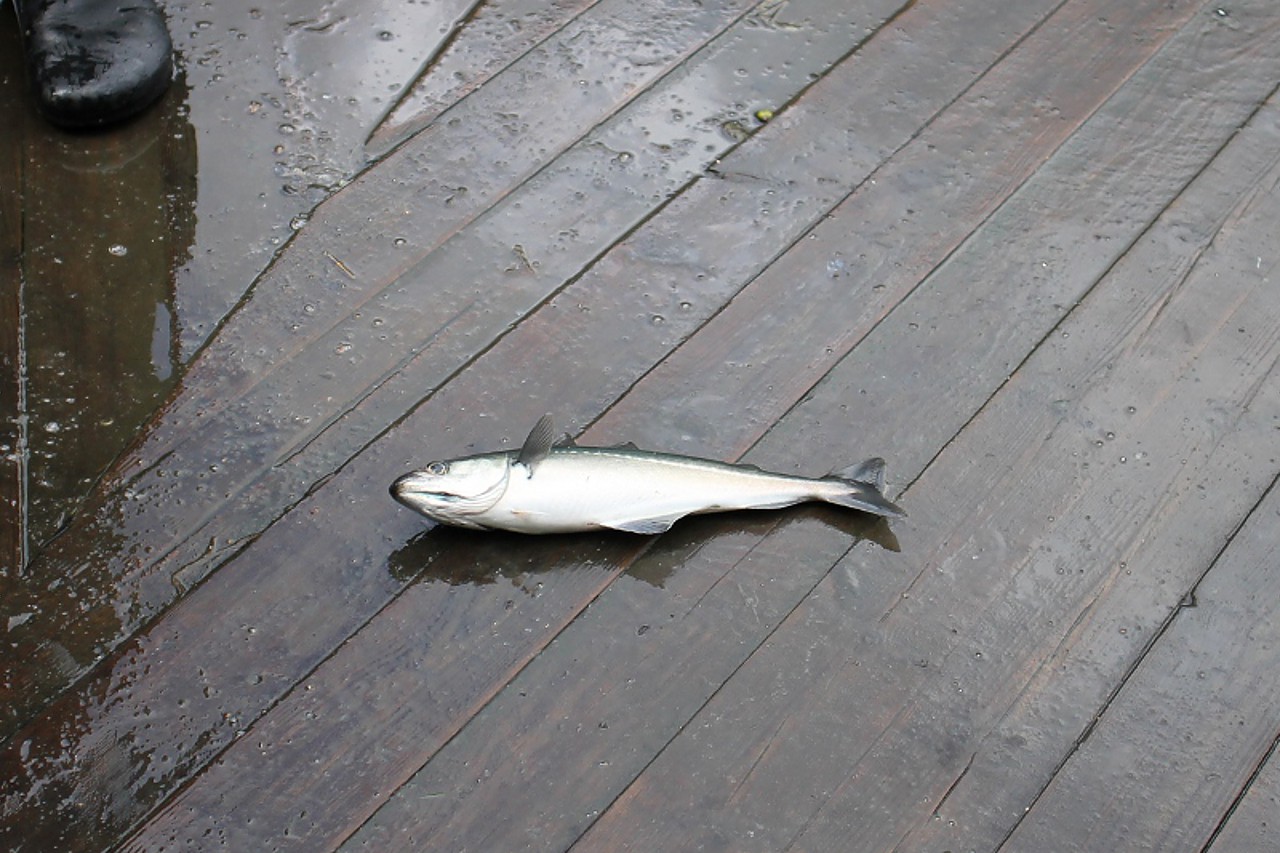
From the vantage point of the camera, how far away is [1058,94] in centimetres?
368

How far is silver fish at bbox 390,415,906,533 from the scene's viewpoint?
2637 millimetres

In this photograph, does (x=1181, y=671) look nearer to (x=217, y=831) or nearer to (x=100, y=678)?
(x=217, y=831)

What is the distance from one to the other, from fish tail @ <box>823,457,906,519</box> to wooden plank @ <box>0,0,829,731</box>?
2.97 ft

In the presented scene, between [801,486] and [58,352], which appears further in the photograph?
[58,352]

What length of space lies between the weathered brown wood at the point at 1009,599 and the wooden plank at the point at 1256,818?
30cm

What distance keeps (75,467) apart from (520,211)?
125cm

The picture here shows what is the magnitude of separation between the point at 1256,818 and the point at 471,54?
9.15 feet

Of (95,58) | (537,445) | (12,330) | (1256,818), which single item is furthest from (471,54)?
(1256,818)

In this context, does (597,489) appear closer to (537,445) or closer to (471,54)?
(537,445)

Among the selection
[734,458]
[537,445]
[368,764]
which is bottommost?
[368,764]

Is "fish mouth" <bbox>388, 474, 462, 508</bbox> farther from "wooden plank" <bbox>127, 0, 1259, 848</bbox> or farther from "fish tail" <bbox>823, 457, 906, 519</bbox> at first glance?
"fish tail" <bbox>823, 457, 906, 519</bbox>

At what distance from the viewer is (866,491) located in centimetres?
273

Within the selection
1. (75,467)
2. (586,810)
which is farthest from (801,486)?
(75,467)

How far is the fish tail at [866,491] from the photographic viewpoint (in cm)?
272
